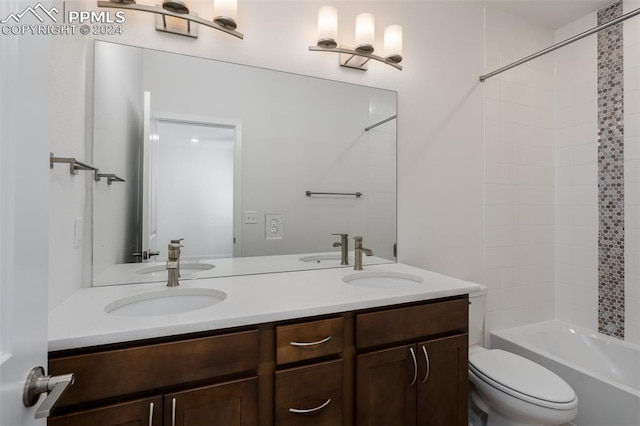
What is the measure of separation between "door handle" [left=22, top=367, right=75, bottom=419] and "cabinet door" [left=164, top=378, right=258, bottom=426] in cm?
41

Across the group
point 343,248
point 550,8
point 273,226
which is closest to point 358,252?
point 343,248

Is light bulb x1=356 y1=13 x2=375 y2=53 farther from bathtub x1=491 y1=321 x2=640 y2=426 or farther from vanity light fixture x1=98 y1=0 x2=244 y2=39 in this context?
bathtub x1=491 y1=321 x2=640 y2=426

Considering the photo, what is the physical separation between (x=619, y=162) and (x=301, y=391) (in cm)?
242

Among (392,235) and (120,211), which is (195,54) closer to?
(120,211)

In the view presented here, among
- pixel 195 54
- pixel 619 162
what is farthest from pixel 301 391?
pixel 619 162

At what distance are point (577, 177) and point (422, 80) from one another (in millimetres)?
1384

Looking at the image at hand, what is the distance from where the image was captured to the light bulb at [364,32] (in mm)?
1657

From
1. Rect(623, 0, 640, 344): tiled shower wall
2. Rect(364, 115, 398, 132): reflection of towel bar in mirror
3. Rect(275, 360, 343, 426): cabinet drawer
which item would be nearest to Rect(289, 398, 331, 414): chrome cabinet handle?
Rect(275, 360, 343, 426): cabinet drawer

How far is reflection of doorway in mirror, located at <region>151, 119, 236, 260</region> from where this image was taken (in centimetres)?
145

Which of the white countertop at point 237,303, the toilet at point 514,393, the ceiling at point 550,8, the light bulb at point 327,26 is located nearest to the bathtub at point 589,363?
the toilet at point 514,393

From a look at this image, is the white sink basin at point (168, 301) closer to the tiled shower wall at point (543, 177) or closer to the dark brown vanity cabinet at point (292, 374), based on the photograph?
the dark brown vanity cabinet at point (292, 374)

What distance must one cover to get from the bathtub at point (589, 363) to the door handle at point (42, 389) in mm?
2191

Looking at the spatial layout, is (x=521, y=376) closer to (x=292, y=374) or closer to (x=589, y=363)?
(x=589, y=363)

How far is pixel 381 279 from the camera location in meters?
1.66
